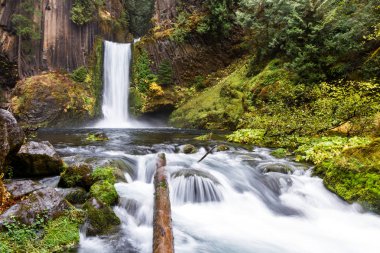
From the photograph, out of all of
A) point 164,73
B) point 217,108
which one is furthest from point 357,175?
point 164,73

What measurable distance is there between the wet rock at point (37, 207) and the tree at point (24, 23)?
1952 centimetres

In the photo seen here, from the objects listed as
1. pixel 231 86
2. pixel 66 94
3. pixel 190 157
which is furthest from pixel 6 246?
pixel 66 94

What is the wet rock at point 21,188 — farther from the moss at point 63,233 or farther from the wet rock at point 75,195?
the moss at point 63,233

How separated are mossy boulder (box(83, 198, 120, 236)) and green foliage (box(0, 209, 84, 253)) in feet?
0.61

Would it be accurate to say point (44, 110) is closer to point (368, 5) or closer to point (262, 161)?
point (262, 161)

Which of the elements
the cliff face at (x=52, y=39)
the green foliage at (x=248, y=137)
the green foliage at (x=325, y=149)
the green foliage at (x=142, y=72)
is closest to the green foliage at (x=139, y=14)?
the cliff face at (x=52, y=39)

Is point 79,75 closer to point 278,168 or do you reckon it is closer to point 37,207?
point 278,168

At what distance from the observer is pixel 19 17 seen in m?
20.9

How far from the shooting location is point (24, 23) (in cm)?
2138

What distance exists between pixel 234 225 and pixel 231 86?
46.1 feet

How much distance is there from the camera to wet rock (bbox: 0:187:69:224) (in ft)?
15.1

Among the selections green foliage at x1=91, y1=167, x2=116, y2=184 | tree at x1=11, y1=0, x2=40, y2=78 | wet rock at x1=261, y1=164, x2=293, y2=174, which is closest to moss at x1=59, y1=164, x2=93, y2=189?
green foliage at x1=91, y1=167, x2=116, y2=184

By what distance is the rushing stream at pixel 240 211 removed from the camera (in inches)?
211

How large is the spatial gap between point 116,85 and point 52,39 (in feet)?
19.2
